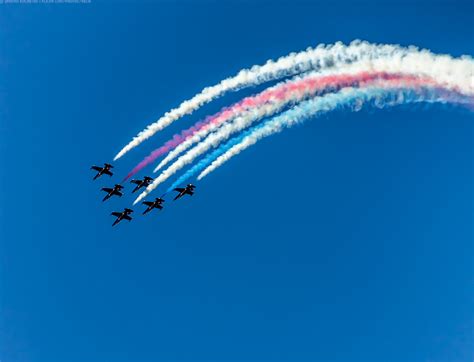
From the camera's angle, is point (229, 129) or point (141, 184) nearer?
point (229, 129)

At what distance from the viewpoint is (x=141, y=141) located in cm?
4925

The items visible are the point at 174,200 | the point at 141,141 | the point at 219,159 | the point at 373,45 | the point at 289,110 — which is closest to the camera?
the point at 373,45

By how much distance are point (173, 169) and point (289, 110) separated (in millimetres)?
8403

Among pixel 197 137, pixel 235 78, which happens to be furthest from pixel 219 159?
pixel 235 78

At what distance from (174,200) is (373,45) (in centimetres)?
1782

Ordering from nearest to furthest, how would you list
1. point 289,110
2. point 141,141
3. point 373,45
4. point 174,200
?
point 373,45 → point 289,110 → point 141,141 → point 174,200

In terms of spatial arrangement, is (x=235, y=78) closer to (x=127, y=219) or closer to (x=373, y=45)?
(x=373, y=45)

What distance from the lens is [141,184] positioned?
53.5 meters

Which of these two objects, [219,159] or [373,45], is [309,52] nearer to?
[373,45]

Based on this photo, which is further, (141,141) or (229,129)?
(141,141)

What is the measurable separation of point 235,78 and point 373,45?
7.57m

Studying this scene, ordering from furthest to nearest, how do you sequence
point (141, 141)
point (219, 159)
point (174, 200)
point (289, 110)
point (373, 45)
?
point (174, 200), point (141, 141), point (219, 159), point (289, 110), point (373, 45)

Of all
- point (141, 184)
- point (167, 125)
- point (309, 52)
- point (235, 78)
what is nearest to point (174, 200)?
point (141, 184)

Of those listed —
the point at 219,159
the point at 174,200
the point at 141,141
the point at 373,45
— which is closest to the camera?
the point at 373,45
